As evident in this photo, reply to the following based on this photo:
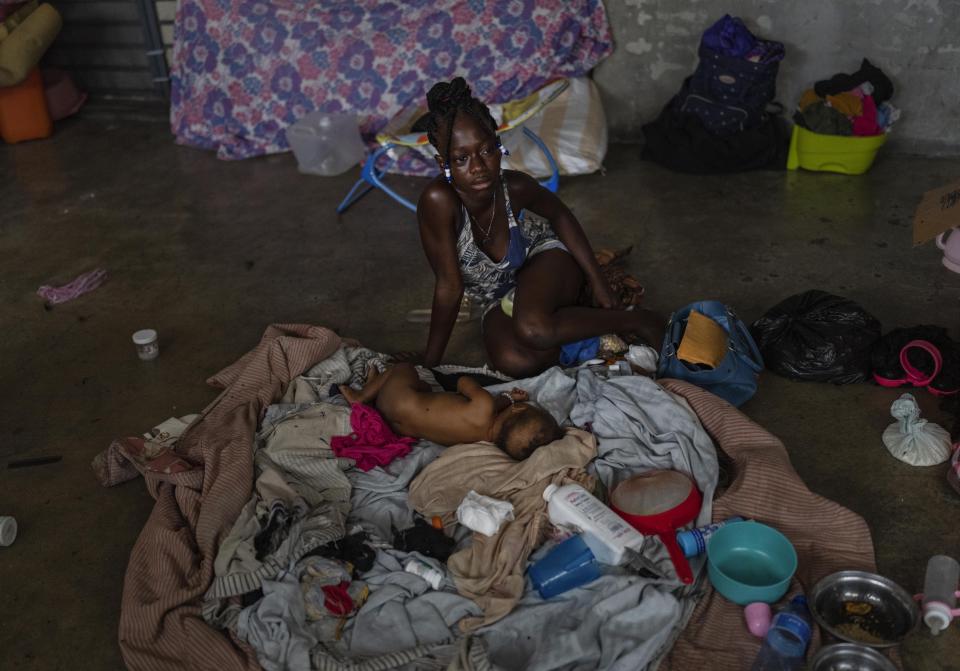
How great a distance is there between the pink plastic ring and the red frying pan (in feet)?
3.42

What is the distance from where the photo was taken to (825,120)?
4766 mm

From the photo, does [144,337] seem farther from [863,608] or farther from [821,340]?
[863,608]

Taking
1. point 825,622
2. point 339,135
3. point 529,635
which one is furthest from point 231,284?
point 825,622

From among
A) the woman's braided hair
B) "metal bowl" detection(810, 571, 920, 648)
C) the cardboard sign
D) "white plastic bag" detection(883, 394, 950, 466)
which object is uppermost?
the woman's braided hair

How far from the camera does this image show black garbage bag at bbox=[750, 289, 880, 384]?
3.14m

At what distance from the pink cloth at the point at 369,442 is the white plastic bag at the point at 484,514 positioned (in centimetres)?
37

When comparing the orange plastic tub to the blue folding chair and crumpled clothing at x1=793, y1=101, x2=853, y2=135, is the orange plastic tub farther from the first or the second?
crumpled clothing at x1=793, y1=101, x2=853, y2=135

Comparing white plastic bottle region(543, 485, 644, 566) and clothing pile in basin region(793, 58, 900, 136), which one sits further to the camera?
clothing pile in basin region(793, 58, 900, 136)

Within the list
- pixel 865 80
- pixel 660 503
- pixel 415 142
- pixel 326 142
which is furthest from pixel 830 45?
pixel 660 503

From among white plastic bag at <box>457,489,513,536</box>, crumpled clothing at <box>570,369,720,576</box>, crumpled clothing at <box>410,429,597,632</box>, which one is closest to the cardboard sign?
crumpled clothing at <box>570,369,720,576</box>

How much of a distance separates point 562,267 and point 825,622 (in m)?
1.61

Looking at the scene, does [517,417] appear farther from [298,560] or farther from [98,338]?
[98,338]

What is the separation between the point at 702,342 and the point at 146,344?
7.41 ft

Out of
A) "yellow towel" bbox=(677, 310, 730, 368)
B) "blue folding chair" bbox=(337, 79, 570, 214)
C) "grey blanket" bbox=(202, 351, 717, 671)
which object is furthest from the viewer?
"blue folding chair" bbox=(337, 79, 570, 214)
